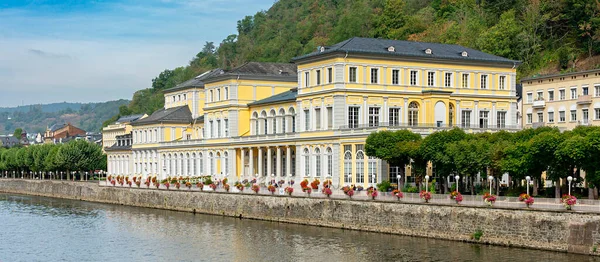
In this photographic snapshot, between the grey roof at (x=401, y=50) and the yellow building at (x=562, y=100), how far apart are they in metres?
5.44

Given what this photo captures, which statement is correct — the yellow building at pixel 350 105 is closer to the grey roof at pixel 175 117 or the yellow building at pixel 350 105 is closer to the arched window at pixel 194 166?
the arched window at pixel 194 166

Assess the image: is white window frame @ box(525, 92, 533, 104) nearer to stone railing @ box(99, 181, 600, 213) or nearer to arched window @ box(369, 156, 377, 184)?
arched window @ box(369, 156, 377, 184)

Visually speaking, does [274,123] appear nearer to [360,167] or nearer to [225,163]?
[225,163]

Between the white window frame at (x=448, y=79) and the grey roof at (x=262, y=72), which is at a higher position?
the grey roof at (x=262, y=72)

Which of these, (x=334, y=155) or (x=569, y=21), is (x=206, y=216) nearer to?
(x=334, y=155)

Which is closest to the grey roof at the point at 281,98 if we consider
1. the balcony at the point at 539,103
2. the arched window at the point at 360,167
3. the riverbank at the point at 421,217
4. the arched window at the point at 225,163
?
the arched window at the point at 225,163

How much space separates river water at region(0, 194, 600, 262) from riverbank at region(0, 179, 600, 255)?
69 centimetres

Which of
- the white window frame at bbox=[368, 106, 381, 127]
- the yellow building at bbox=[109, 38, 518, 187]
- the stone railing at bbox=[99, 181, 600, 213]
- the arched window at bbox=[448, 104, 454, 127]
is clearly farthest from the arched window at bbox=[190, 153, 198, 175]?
the arched window at bbox=[448, 104, 454, 127]

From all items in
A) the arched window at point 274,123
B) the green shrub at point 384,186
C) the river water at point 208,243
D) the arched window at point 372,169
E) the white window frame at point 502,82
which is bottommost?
the river water at point 208,243

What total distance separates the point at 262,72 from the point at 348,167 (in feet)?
90.1

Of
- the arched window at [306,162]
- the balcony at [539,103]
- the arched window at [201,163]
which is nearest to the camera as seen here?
the arched window at [306,162]

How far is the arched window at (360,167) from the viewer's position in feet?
255

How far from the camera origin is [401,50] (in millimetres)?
85375

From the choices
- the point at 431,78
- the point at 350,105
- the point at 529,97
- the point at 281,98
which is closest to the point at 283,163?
the point at 281,98
